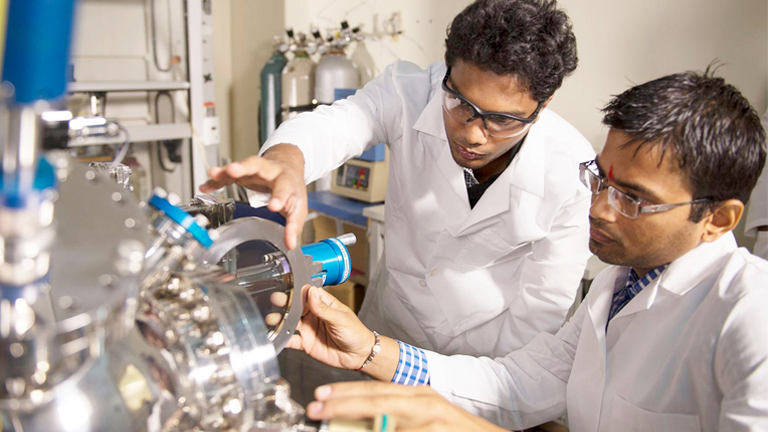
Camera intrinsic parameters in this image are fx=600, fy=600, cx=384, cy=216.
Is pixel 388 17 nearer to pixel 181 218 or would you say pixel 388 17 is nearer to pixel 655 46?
pixel 655 46

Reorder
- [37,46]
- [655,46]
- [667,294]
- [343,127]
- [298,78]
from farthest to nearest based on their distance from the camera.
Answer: [298,78] → [655,46] → [343,127] → [667,294] → [37,46]

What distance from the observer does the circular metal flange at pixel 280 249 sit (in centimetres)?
82

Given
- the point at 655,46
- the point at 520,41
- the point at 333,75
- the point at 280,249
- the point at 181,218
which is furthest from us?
the point at 333,75

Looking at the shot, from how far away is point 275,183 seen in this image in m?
0.99

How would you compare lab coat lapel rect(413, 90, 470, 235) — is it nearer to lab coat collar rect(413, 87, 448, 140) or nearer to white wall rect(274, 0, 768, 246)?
lab coat collar rect(413, 87, 448, 140)

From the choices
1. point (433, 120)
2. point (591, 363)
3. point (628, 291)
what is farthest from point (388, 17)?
point (591, 363)

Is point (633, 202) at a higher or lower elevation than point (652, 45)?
lower

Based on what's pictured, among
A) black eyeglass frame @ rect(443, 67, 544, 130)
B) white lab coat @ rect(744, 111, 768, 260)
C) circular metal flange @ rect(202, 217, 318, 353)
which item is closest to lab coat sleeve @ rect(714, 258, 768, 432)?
black eyeglass frame @ rect(443, 67, 544, 130)

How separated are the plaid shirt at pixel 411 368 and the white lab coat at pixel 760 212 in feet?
5.19

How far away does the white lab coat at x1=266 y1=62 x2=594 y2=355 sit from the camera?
5.17 feet

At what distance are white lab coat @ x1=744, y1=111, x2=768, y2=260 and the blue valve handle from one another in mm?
1839

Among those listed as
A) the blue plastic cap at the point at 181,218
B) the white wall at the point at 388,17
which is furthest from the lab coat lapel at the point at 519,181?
the white wall at the point at 388,17

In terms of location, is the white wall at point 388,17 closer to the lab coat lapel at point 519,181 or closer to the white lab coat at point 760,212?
the white lab coat at point 760,212

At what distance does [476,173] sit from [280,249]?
92 cm
